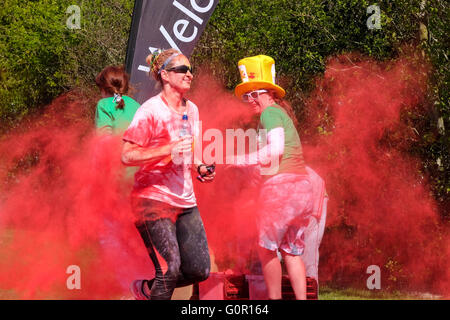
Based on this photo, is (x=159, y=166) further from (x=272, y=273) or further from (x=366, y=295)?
(x=366, y=295)

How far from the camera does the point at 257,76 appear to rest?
5.43m

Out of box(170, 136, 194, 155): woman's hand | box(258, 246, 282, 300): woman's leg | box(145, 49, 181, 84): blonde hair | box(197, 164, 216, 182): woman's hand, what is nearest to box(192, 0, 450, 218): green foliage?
box(258, 246, 282, 300): woman's leg

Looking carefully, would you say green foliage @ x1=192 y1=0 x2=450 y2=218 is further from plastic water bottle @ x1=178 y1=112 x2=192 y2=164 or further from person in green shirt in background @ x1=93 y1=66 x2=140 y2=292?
plastic water bottle @ x1=178 y1=112 x2=192 y2=164

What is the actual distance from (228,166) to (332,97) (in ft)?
10.9

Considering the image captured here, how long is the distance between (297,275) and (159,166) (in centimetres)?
143

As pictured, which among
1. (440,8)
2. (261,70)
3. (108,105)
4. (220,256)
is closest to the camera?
(261,70)

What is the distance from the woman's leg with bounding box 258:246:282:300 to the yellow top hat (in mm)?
1405

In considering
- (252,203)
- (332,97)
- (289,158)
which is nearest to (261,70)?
(289,158)

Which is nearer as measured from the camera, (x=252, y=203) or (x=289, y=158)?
(x=289, y=158)

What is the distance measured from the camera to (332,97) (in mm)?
8141

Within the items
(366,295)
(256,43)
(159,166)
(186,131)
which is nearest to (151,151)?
(159,166)

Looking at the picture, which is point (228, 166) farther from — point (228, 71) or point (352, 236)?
point (228, 71)

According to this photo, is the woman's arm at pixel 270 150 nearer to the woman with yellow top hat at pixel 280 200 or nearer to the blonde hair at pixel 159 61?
the woman with yellow top hat at pixel 280 200

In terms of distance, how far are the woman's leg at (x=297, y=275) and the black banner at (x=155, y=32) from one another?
237 centimetres
